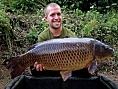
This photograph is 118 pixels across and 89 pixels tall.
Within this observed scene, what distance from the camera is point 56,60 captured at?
2549mm

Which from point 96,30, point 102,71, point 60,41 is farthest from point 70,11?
point 60,41

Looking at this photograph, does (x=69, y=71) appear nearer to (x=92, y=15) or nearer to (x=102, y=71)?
(x=102, y=71)

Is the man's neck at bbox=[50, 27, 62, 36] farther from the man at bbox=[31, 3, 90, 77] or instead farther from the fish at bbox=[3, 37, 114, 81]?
the fish at bbox=[3, 37, 114, 81]

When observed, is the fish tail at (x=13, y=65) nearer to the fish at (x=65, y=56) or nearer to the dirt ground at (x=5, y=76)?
the fish at (x=65, y=56)

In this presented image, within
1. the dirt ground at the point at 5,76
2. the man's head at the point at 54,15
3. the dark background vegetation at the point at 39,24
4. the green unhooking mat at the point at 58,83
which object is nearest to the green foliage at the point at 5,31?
the dark background vegetation at the point at 39,24

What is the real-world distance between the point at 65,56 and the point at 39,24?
2.92 m

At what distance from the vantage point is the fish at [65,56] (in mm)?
2525

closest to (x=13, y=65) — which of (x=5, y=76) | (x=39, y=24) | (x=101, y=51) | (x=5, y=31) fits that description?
(x=101, y=51)

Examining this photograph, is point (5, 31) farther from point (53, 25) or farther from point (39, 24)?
point (53, 25)

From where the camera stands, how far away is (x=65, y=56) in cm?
255

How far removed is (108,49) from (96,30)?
2.74 meters

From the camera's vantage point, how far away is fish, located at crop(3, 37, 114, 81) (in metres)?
2.53

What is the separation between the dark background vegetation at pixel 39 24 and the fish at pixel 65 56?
1989 mm

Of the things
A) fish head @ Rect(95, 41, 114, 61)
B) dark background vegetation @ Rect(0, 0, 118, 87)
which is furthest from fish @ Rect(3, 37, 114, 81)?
dark background vegetation @ Rect(0, 0, 118, 87)
